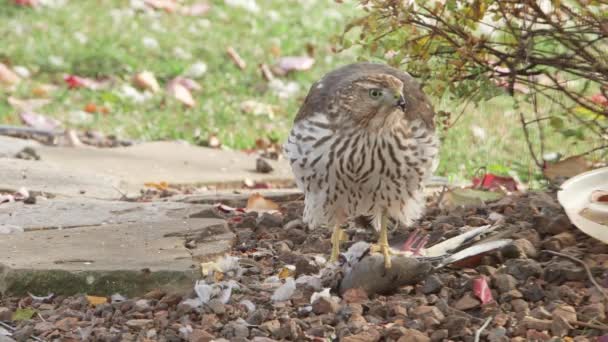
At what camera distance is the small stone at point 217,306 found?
3.74 metres

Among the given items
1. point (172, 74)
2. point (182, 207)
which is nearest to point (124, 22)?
point (172, 74)

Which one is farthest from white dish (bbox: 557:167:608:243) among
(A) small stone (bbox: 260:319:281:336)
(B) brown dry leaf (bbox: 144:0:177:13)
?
(B) brown dry leaf (bbox: 144:0:177:13)

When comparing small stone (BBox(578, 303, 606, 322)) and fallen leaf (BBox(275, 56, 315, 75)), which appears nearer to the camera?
small stone (BBox(578, 303, 606, 322))

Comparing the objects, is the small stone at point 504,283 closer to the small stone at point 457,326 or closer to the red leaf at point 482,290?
the red leaf at point 482,290

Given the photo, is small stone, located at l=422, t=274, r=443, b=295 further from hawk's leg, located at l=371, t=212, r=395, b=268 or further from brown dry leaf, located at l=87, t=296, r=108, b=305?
brown dry leaf, located at l=87, t=296, r=108, b=305

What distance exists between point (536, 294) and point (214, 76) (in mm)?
5846

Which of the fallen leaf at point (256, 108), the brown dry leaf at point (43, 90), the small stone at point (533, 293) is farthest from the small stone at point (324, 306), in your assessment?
the brown dry leaf at point (43, 90)

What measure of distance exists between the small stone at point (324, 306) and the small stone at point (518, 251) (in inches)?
Answer: 29.8

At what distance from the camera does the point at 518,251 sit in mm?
4121

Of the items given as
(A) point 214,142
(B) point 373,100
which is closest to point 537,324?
(B) point 373,100

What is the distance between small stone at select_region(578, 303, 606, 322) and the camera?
11.7 feet

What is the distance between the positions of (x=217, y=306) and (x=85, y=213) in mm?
1553

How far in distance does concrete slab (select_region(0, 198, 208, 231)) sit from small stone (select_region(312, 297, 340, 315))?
1.35 m

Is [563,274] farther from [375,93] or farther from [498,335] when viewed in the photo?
[375,93]
